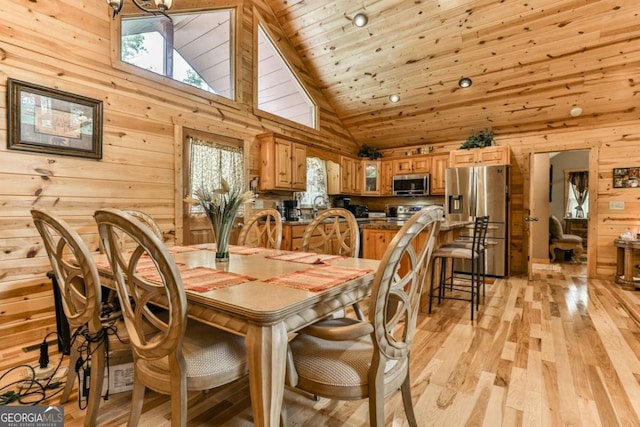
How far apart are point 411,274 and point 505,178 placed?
435 cm

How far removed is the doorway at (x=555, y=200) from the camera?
15.7ft

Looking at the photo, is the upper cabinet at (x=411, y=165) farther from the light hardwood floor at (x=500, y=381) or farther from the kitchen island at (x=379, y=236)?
the light hardwood floor at (x=500, y=381)

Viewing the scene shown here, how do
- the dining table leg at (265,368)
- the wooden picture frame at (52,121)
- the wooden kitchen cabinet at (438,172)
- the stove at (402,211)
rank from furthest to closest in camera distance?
the stove at (402,211) → the wooden kitchen cabinet at (438,172) → the wooden picture frame at (52,121) → the dining table leg at (265,368)

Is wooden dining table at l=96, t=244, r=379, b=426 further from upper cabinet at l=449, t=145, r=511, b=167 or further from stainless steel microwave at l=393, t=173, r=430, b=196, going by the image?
stainless steel microwave at l=393, t=173, r=430, b=196

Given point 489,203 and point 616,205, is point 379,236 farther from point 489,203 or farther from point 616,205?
point 616,205

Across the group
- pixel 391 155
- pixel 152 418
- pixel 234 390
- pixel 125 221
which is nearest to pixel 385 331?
pixel 125 221

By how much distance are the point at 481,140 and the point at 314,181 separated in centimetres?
290

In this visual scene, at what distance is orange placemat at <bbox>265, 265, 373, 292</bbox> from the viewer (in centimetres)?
128

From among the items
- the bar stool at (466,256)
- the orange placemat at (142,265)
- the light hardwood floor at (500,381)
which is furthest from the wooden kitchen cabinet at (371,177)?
the orange placemat at (142,265)

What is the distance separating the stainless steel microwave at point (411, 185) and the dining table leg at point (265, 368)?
17.4 feet

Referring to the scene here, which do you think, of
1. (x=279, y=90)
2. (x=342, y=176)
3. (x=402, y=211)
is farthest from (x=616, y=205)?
(x=279, y=90)

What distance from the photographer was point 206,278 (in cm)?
142

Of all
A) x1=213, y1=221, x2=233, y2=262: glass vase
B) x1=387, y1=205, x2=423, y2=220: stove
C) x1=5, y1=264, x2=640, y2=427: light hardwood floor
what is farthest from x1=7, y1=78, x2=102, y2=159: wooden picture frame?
x1=387, y1=205, x2=423, y2=220: stove

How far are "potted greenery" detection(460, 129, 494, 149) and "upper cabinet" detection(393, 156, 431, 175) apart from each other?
707 millimetres
